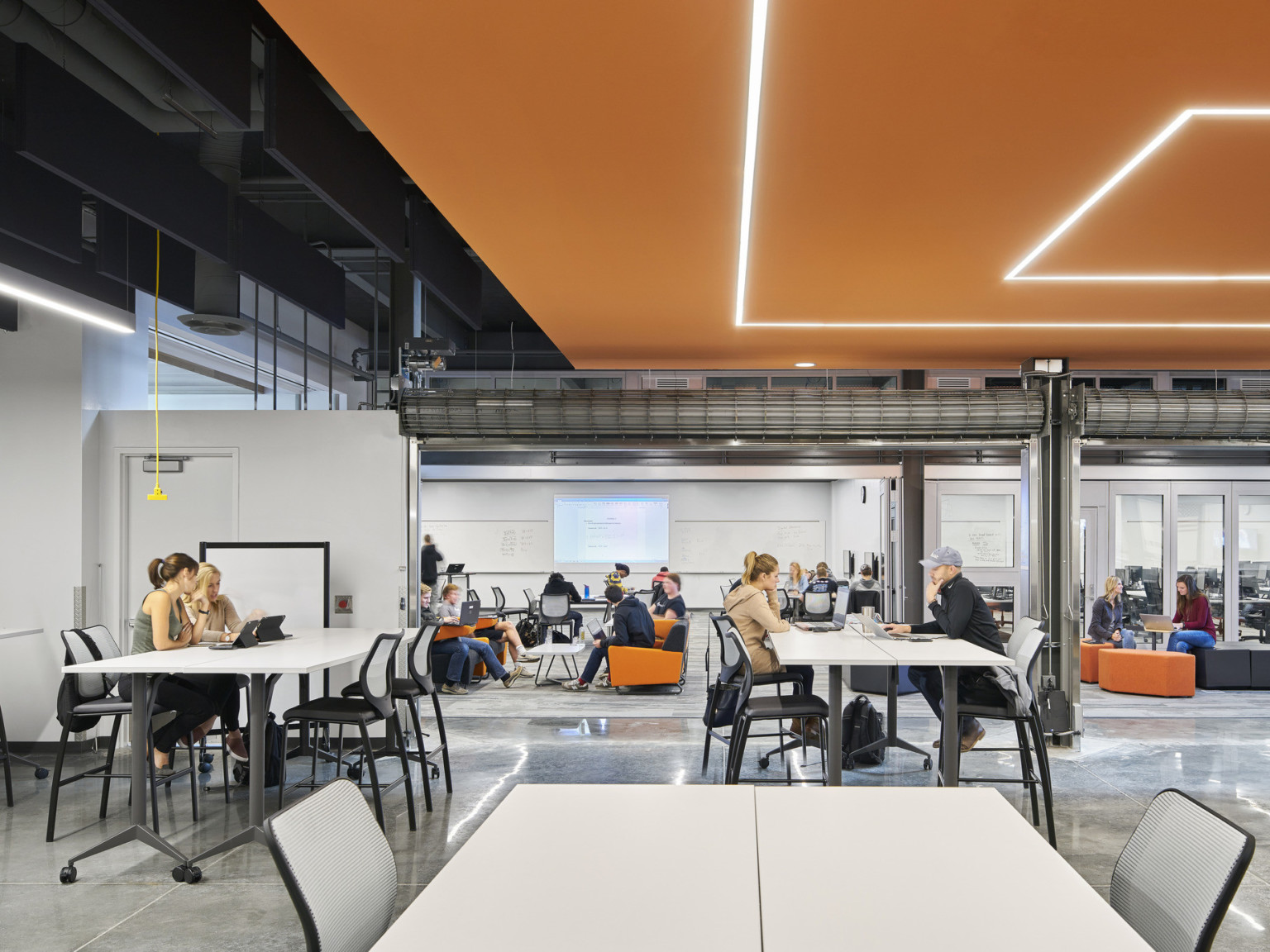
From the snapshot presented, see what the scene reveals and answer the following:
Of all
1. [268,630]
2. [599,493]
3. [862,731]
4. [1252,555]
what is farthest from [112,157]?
[1252,555]

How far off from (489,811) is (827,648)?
2279 mm

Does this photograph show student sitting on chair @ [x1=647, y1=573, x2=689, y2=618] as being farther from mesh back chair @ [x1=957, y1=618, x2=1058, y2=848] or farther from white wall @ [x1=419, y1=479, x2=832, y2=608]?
white wall @ [x1=419, y1=479, x2=832, y2=608]

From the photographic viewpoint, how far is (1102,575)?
12320mm

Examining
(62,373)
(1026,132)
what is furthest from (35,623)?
(1026,132)

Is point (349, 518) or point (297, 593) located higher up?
point (349, 518)

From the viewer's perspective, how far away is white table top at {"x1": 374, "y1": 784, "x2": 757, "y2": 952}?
160cm

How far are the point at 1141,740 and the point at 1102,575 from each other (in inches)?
250

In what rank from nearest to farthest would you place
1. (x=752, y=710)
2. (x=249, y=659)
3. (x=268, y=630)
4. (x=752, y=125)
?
(x=752, y=125), (x=249, y=659), (x=752, y=710), (x=268, y=630)

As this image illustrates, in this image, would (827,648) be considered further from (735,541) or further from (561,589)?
(735,541)

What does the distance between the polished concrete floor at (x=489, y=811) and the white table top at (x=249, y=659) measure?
978mm

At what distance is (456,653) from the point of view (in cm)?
880

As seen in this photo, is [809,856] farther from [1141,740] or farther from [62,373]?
[62,373]

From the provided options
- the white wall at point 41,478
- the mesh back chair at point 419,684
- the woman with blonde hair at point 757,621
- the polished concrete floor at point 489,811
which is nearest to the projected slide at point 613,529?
the polished concrete floor at point 489,811

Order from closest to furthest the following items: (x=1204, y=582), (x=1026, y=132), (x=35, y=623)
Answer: (x=1026, y=132), (x=35, y=623), (x=1204, y=582)
